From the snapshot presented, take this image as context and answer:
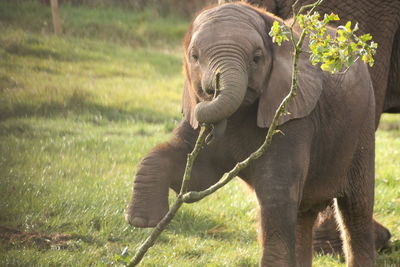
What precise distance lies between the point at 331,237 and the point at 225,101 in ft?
8.39

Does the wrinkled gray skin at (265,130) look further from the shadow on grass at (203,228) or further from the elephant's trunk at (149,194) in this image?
the shadow on grass at (203,228)

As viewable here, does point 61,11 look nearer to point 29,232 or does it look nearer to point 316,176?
point 29,232

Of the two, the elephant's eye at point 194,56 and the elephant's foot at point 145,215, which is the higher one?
the elephant's eye at point 194,56

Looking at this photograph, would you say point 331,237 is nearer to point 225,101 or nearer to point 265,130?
point 265,130

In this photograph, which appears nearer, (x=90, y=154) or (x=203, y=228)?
(x=203, y=228)

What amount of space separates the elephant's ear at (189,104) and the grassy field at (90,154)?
0.82 m

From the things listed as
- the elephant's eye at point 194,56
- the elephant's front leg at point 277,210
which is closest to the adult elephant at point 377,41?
the elephant's front leg at point 277,210

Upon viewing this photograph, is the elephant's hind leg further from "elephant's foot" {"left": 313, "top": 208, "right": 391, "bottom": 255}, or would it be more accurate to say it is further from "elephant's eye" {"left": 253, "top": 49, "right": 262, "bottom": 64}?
"elephant's eye" {"left": 253, "top": 49, "right": 262, "bottom": 64}

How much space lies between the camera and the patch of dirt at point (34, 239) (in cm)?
592

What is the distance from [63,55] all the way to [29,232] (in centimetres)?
727

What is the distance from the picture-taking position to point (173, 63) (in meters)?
16.0

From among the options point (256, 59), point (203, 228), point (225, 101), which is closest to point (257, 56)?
point (256, 59)

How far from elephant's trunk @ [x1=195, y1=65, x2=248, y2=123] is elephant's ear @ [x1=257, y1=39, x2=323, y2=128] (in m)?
0.39

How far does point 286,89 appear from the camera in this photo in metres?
4.97
